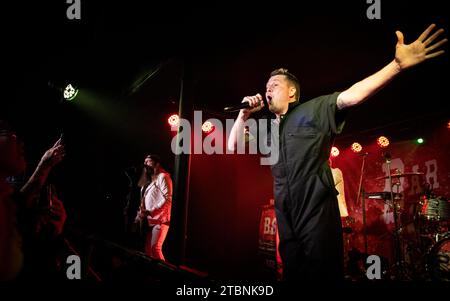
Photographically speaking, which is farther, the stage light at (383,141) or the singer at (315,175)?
the stage light at (383,141)

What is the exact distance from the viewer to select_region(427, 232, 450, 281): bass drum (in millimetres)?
5355

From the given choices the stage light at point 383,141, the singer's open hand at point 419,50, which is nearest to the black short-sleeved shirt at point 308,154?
the singer's open hand at point 419,50

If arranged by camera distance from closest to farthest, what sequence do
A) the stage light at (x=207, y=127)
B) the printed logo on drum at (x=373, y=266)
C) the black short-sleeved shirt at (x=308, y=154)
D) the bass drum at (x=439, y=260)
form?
the black short-sleeved shirt at (x=308, y=154) < the bass drum at (x=439, y=260) < the printed logo on drum at (x=373, y=266) < the stage light at (x=207, y=127)

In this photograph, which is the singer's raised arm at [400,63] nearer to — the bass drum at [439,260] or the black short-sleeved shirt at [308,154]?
the black short-sleeved shirt at [308,154]

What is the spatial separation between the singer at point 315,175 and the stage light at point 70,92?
683 cm

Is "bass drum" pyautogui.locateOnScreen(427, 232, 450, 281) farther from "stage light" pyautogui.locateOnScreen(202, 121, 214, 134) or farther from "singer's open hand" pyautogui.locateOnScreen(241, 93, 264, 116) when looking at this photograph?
"stage light" pyautogui.locateOnScreen(202, 121, 214, 134)

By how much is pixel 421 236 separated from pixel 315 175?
5730 mm

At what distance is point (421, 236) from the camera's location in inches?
239

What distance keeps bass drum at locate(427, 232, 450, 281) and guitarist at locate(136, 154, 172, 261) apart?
17.0 ft

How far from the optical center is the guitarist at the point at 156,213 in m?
5.84

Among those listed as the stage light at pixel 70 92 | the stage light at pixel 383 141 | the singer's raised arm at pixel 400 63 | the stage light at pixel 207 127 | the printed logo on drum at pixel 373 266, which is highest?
the stage light at pixel 70 92

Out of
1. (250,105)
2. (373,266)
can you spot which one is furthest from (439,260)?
(250,105)
